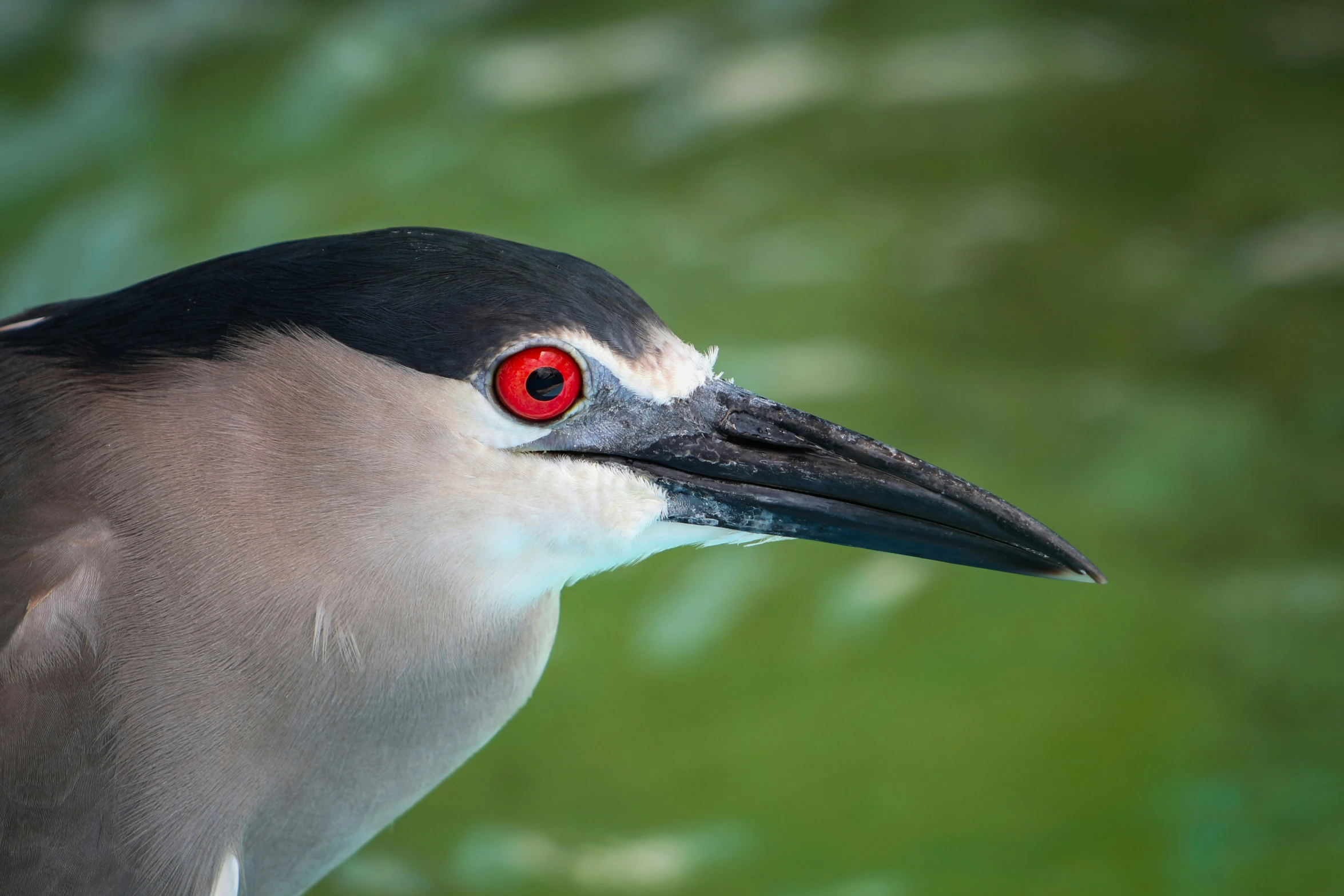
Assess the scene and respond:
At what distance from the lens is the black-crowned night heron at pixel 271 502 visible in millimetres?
1068

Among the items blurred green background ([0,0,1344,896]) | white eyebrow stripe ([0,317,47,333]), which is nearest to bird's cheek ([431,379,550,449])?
white eyebrow stripe ([0,317,47,333])

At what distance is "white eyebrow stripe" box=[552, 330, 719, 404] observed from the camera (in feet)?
3.64

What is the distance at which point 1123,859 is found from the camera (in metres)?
1.90

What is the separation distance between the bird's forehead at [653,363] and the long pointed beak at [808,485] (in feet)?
0.05

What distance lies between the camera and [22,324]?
127cm

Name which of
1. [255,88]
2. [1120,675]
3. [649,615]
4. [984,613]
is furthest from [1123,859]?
[255,88]

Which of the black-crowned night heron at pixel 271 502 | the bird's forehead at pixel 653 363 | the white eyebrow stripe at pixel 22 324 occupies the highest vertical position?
the white eyebrow stripe at pixel 22 324

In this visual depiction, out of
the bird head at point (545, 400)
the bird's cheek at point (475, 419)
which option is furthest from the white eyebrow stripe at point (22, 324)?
the bird's cheek at point (475, 419)

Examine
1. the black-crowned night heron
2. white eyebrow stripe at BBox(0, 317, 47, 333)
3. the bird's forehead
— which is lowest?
the black-crowned night heron

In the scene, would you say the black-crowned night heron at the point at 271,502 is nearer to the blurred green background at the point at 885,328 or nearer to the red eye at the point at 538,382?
the red eye at the point at 538,382

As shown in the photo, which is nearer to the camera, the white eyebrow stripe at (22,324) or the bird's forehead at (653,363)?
the bird's forehead at (653,363)

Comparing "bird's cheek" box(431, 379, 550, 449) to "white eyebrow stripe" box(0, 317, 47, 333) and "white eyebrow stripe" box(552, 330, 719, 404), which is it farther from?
"white eyebrow stripe" box(0, 317, 47, 333)

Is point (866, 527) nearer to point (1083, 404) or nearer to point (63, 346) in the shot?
point (63, 346)

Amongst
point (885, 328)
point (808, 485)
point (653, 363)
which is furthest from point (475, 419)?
point (885, 328)
